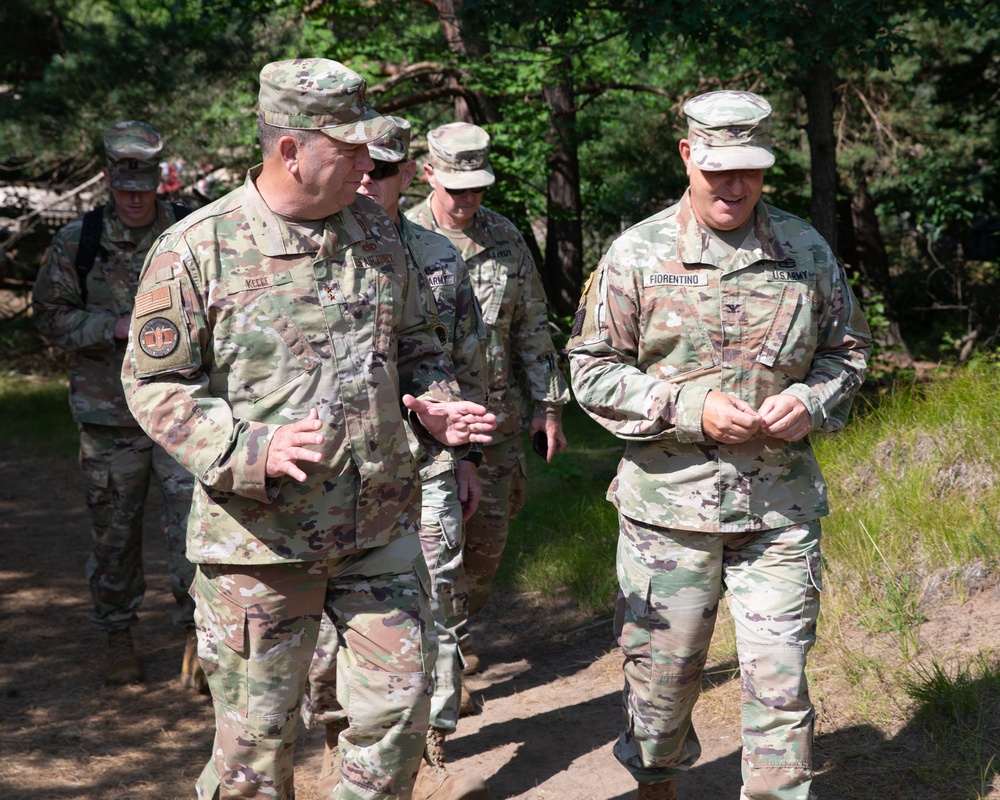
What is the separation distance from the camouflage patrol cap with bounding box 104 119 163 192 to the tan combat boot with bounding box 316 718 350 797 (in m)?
2.72

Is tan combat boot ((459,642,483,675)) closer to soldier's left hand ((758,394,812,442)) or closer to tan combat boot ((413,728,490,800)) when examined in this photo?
tan combat boot ((413,728,490,800))

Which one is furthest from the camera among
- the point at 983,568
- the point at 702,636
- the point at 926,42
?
the point at 926,42

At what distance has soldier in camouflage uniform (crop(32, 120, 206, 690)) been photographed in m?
5.50

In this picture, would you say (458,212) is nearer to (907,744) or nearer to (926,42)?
(907,744)

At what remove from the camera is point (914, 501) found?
5.55 m

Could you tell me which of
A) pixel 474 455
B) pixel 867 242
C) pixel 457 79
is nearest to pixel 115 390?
pixel 474 455

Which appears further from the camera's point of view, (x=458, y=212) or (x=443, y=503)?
(x=458, y=212)

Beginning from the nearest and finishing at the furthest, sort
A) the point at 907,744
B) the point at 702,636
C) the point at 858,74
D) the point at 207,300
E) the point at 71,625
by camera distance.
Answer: the point at 207,300 < the point at 702,636 < the point at 907,744 < the point at 71,625 < the point at 858,74

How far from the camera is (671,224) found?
3.68m

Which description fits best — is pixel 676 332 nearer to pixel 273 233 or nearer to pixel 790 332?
pixel 790 332

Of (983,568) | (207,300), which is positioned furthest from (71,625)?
(983,568)

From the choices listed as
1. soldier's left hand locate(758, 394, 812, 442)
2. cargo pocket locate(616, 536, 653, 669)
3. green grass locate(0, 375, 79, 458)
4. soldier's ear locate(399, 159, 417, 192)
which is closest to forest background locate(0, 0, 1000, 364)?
green grass locate(0, 375, 79, 458)

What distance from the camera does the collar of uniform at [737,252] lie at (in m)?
3.55

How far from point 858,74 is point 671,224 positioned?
317 inches
